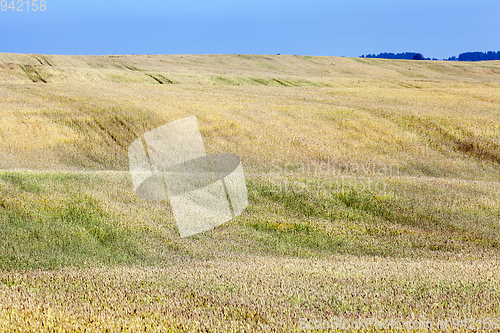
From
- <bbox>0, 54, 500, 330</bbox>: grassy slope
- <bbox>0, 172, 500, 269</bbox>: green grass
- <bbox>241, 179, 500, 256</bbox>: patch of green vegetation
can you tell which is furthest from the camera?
<bbox>241, 179, 500, 256</bbox>: patch of green vegetation

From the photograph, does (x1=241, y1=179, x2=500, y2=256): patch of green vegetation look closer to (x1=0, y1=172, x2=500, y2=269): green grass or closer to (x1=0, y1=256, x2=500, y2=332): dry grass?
(x1=0, y1=172, x2=500, y2=269): green grass

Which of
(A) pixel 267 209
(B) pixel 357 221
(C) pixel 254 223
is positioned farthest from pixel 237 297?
(B) pixel 357 221

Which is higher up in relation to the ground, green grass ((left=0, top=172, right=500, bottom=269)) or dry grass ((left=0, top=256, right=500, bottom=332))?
dry grass ((left=0, top=256, right=500, bottom=332))

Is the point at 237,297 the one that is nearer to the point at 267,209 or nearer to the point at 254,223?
the point at 254,223

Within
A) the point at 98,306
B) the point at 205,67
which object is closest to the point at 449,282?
the point at 98,306

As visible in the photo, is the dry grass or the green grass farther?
the green grass

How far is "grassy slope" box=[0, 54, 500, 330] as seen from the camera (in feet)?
16.7

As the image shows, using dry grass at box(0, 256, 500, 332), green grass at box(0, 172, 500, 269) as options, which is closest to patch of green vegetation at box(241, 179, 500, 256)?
green grass at box(0, 172, 500, 269)

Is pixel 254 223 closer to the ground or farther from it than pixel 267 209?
closer to the ground

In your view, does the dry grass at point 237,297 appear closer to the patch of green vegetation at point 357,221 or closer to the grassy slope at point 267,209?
the grassy slope at point 267,209

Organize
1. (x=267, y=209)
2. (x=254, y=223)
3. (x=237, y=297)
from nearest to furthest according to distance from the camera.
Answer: (x=237, y=297) → (x=254, y=223) → (x=267, y=209)

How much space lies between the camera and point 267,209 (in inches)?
520

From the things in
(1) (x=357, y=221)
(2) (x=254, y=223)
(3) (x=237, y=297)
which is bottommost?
(2) (x=254, y=223)

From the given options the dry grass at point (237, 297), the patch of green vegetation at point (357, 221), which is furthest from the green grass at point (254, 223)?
the dry grass at point (237, 297)
